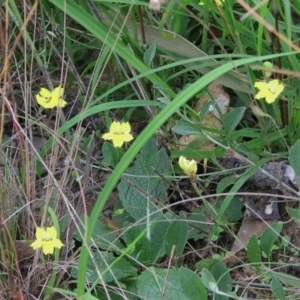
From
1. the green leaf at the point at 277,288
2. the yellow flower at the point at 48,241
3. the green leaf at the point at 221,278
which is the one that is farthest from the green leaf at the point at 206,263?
the yellow flower at the point at 48,241

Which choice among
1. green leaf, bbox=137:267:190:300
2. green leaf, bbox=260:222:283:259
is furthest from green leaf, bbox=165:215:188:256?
green leaf, bbox=260:222:283:259

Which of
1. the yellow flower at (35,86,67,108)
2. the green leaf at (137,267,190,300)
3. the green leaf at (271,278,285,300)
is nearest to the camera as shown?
the green leaf at (271,278,285,300)

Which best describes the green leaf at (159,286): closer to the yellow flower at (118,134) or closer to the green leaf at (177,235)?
the green leaf at (177,235)

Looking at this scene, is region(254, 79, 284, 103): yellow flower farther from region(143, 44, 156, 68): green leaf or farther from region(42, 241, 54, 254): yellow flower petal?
region(42, 241, 54, 254): yellow flower petal

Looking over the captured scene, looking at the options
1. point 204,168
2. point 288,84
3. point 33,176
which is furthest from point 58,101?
point 288,84

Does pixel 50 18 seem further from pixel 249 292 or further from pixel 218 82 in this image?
pixel 249 292

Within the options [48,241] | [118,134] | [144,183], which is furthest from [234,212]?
[48,241]
